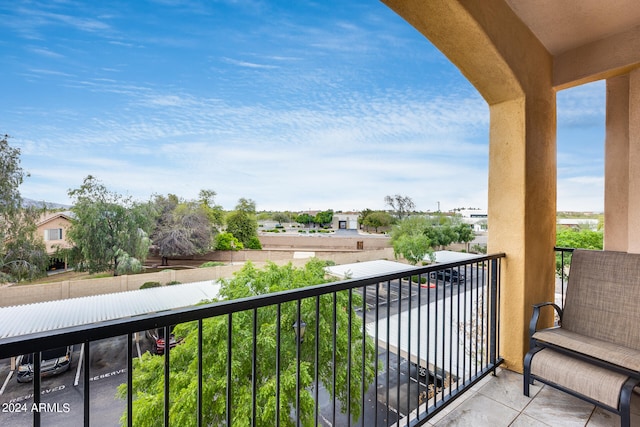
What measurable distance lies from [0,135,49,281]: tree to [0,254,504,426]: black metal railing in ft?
24.5

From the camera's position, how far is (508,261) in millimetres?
2297

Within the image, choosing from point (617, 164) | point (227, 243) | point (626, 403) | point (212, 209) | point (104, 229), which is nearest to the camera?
point (626, 403)

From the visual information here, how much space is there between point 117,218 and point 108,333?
56.7 ft

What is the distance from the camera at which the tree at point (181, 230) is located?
1716cm

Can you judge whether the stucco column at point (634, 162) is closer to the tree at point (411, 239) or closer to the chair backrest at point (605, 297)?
the chair backrest at point (605, 297)

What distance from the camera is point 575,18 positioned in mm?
2180

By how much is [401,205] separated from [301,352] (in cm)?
1919

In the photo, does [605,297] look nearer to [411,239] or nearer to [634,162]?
[634,162]

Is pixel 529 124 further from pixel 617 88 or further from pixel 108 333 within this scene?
pixel 108 333

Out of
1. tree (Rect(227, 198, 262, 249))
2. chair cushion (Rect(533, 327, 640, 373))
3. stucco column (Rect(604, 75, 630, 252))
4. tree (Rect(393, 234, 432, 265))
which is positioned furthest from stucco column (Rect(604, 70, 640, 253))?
tree (Rect(227, 198, 262, 249))

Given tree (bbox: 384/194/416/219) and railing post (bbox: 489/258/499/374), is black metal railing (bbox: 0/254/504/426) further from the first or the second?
tree (bbox: 384/194/416/219)

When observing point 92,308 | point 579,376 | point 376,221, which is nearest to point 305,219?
point 376,221

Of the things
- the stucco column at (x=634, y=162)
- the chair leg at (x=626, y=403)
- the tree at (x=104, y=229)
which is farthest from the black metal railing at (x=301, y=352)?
the tree at (x=104, y=229)

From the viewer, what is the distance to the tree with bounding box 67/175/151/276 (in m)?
13.8
